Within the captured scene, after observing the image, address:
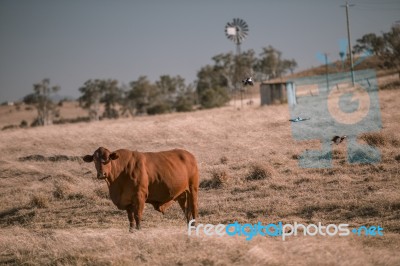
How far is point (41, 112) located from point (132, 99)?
15485mm

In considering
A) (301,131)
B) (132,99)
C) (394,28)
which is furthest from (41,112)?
(301,131)

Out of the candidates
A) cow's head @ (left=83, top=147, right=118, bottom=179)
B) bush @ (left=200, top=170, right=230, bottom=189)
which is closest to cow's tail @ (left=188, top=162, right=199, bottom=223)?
cow's head @ (left=83, top=147, right=118, bottom=179)

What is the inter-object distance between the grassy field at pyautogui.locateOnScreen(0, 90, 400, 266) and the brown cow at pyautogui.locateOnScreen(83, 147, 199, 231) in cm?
65

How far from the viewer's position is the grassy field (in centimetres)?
782

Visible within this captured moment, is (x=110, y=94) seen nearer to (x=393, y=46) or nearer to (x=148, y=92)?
(x=148, y=92)

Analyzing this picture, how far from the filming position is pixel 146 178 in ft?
31.3

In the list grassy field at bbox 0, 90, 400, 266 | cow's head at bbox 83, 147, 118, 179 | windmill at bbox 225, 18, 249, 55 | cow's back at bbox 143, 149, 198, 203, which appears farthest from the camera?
windmill at bbox 225, 18, 249, 55

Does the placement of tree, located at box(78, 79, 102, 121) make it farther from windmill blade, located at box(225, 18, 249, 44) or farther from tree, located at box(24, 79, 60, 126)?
windmill blade, located at box(225, 18, 249, 44)

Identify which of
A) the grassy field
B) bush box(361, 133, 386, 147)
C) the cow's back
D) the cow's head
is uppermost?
the cow's head

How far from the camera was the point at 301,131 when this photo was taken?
75.1ft

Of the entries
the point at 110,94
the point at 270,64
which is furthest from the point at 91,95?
the point at 270,64

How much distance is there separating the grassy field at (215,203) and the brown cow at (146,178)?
0.65 meters

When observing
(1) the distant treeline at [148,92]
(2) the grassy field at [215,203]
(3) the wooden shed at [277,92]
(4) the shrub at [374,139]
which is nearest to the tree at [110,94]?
(1) the distant treeline at [148,92]

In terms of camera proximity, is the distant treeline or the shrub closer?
the shrub
